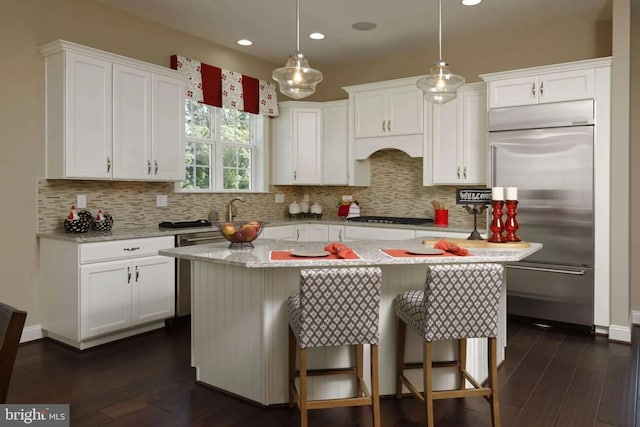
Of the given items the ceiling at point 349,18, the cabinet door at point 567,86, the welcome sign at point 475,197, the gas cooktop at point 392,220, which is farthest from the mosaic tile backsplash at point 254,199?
the welcome sign at point 475,197

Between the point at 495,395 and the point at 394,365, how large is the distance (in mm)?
596

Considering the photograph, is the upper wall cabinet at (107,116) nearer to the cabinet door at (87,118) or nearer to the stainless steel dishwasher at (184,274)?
the cabinet door at (87,118)

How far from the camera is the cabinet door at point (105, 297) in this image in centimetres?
343

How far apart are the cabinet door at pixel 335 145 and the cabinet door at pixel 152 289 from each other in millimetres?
2389

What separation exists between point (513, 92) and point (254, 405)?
3511 millimetres

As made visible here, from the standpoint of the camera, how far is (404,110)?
16.6 feet

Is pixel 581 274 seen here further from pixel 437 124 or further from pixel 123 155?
pixel 123 155

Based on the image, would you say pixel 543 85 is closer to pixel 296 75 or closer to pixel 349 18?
pixel 349 18

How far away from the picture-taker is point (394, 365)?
8.88ft

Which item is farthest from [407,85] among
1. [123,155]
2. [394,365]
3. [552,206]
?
[394,365]

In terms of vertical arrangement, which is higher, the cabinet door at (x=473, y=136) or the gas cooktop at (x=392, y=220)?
the cabinet door at (x=473, y=136)

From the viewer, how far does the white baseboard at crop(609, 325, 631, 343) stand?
3.74m

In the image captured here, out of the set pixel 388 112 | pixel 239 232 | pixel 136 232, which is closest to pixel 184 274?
pixel 136 232

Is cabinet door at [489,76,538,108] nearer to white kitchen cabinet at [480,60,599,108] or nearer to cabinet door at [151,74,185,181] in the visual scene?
white kitchen cabinet at [480,60,599,108]
